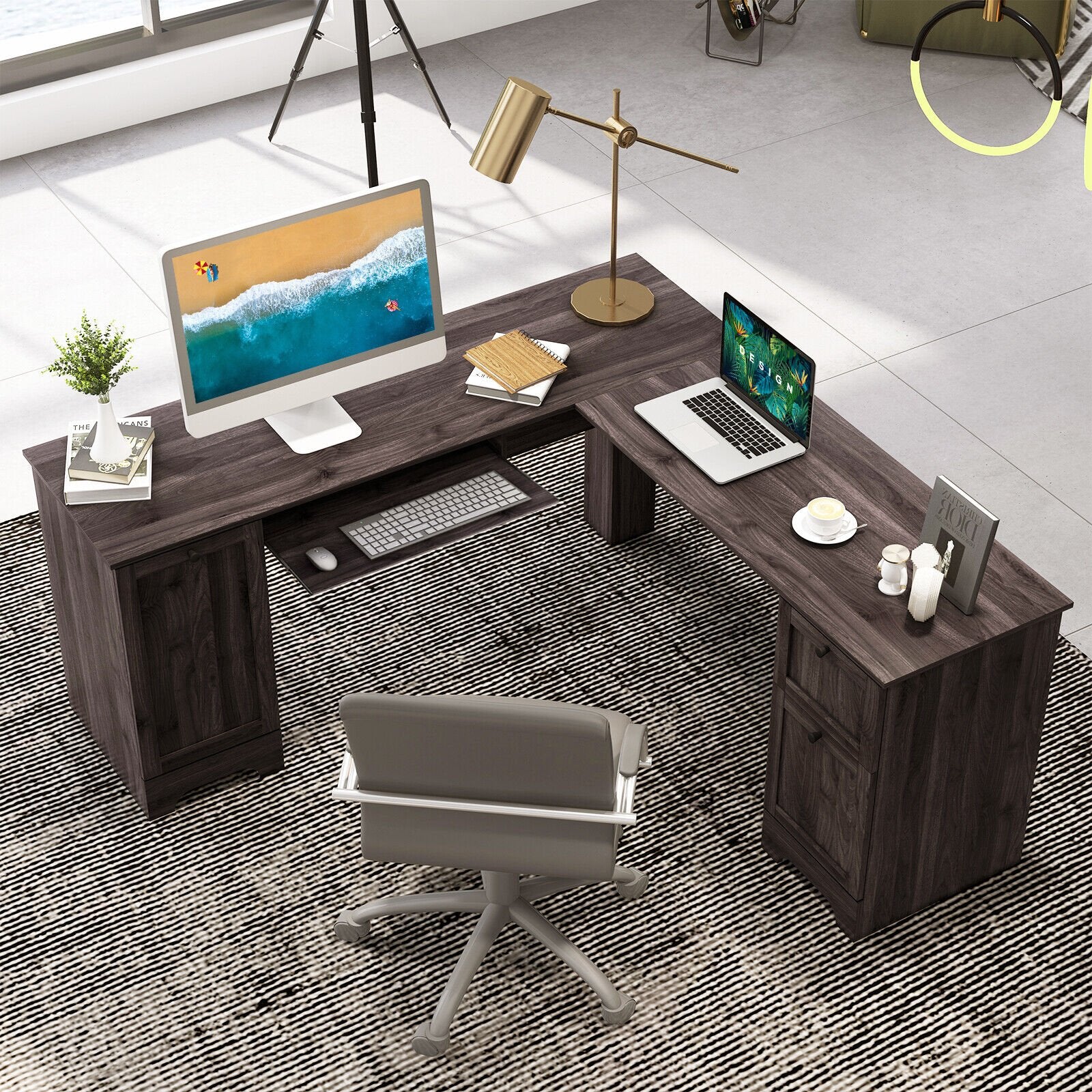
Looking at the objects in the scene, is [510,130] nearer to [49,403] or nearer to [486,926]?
[486,926]

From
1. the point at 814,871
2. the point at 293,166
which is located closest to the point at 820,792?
the point at 814,871

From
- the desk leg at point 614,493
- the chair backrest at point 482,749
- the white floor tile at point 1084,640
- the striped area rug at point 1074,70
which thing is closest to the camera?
the chair backrest at point 482,749

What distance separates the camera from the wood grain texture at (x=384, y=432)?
346 cm

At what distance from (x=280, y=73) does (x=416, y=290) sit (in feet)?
11.5

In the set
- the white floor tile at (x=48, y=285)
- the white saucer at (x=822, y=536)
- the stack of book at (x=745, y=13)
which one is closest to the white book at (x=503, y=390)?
the white saucer at (x=822, y=536)

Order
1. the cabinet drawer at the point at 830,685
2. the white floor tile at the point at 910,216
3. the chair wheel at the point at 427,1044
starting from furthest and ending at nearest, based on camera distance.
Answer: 1. the white floor tile at the point at 910,216
2. the chair wheel at the point at 427,1044
3. the cabinet drawer at the point at 830,685

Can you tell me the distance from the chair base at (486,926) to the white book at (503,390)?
1112 mm

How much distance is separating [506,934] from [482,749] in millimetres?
828

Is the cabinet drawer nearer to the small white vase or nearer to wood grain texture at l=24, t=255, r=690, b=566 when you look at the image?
wood grain texture at l=24, t=255, r=690, b=566

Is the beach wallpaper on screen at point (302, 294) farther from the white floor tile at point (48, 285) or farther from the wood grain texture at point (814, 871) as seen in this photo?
the white floor tile at point (48, 285)

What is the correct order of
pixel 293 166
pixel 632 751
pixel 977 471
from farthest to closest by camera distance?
pixel 293 166 < pixel 977 471 < pixel 632 751

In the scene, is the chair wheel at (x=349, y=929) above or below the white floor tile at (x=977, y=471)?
below

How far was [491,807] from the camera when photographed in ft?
9.56

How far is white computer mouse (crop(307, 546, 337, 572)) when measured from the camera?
3453 millimetres
